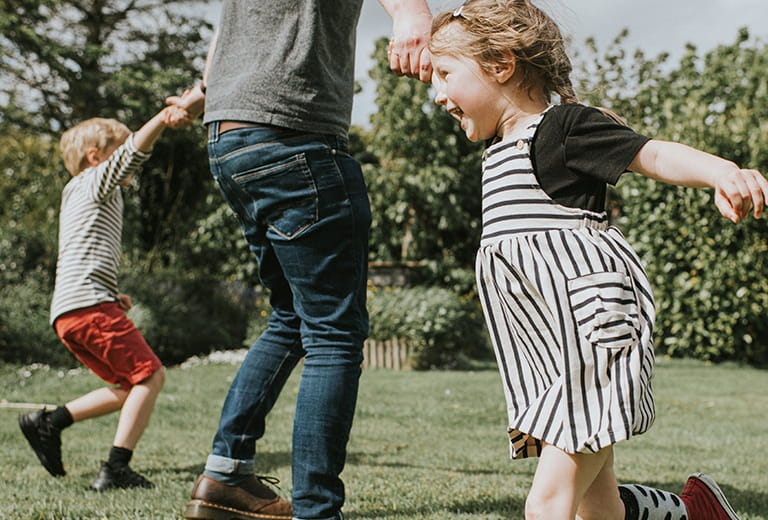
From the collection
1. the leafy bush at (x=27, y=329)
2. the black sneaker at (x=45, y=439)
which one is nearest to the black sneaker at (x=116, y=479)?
the black sneaker at (x=45, y=439)

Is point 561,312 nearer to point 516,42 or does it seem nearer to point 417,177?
point 516,42

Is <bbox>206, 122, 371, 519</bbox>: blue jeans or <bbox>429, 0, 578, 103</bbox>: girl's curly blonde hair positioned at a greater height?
<bbox>429, 0, 578, 103</bbox>: girl's curly blonde hair

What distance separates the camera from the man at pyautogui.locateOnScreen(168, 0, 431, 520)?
206cm

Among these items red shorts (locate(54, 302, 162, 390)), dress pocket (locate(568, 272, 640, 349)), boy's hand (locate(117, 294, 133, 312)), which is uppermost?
dress pocket (locate(568, 272, 640, 349))

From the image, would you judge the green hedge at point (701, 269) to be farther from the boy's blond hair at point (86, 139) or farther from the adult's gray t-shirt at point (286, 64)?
the adult's gray t-shirt at point (286, 64)

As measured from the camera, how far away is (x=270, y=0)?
7.01ft

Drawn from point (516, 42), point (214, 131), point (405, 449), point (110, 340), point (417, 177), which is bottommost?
point (405, 449)

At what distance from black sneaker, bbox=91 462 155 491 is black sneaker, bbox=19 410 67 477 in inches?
13.9

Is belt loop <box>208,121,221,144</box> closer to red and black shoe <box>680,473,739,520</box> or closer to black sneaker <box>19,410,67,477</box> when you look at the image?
red and black shoe <box>680,473,739,520</box>

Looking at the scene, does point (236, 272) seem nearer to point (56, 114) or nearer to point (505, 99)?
point (56, 114)

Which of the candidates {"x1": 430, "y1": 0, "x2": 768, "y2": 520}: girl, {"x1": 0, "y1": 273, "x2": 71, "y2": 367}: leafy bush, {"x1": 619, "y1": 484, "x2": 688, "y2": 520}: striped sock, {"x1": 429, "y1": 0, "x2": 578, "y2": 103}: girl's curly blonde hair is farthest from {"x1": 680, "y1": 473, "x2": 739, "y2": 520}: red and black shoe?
{"x1": 0, "y1": 273, "x2": 71, "y2": 367}: leafy bush

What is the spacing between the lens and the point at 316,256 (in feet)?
6.86

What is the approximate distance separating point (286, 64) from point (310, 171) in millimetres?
287

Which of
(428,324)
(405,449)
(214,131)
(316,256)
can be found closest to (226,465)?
(316,256)
